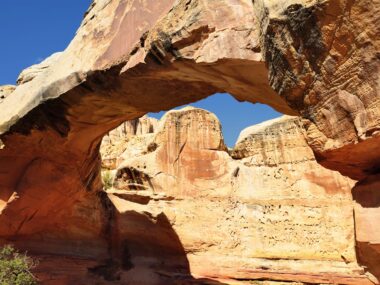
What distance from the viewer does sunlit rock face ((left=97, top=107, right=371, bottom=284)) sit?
46.4 feet

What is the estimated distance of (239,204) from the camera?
15844 millimetres

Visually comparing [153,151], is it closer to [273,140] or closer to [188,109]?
[188,109]

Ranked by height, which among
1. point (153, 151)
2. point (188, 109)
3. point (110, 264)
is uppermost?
point (188, 109)

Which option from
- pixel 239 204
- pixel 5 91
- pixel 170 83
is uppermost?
pixel 5 91

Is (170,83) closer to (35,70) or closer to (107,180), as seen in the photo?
(35,70)

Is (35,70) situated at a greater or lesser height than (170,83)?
greater

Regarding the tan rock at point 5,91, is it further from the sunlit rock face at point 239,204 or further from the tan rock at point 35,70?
the sunlit rock face at point 239,204

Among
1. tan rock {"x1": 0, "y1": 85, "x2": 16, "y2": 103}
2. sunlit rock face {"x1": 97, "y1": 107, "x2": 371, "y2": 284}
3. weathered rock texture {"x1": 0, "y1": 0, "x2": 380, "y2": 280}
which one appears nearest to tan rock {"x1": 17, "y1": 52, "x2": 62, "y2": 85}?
weathered rock texture {"x1": 0, "y1": 0, "x2": 380, "y2": 280}

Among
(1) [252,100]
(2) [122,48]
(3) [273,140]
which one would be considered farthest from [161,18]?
(3) [273,140]

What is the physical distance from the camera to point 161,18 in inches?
299

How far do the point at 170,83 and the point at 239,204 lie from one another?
8181mm

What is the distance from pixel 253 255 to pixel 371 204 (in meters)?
9.85

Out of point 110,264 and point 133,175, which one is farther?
point 133,175

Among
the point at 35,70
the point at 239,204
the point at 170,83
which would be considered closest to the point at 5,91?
the point at 35,70
